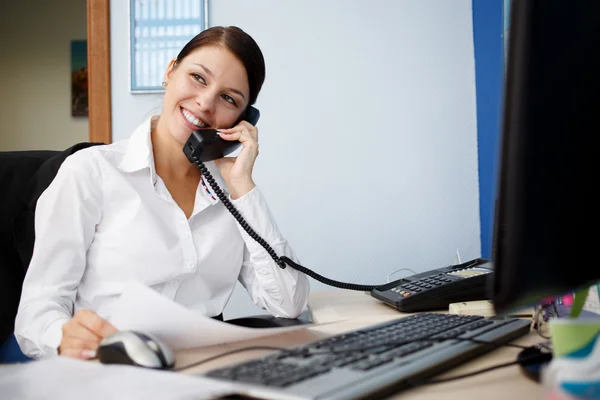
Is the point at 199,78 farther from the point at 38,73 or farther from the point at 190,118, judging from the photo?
the point at 38,73

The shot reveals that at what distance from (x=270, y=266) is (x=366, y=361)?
842 mm

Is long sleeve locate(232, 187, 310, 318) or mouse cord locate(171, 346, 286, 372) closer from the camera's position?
mouse cord locate(171, 346, 286, 372)

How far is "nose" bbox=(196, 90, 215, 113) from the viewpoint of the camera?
1405 mm

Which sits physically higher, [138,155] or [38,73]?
[38,73]

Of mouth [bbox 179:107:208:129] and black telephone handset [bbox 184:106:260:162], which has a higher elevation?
mouth [bbox 179:107:208:129]

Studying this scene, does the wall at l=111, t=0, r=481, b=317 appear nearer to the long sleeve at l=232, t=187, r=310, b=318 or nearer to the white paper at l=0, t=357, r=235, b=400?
the long sleeve at l=232, t=187, r=310, b=318

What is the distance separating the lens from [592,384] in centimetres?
42

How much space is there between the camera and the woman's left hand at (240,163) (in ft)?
4.68

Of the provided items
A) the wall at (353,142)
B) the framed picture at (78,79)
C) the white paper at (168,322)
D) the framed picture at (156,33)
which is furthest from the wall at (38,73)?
the white paper at (168,322)

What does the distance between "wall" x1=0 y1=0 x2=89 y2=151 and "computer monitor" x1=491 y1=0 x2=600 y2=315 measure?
4408 mm

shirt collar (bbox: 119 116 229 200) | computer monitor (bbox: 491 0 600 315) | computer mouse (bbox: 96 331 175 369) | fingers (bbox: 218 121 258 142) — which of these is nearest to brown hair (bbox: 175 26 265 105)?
fingers (bbox: 218 121 258 142)

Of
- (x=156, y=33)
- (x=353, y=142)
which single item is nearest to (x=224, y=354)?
(x=353, y=142)

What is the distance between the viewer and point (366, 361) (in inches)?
23.2

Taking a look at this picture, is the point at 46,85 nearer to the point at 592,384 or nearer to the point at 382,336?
the point at 382,336
